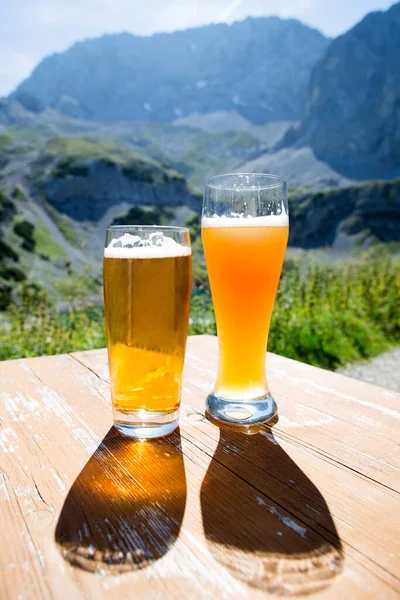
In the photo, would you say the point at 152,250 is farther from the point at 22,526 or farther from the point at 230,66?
the point at 230,66

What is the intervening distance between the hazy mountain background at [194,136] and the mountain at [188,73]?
0.55m

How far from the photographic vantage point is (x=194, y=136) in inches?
6024

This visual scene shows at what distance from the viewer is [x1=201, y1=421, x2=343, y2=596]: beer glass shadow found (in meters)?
0.57

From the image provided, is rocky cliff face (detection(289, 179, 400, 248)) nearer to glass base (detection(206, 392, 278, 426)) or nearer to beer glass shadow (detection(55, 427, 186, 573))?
glass base (detection(206, 392, 278, 426))

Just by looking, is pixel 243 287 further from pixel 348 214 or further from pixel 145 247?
pixel 348 214

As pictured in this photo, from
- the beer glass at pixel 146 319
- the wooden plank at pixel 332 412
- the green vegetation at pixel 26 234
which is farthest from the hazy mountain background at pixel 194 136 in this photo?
the beer glass at pixel 146 319

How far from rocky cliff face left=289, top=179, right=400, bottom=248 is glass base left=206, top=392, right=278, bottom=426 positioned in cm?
7589

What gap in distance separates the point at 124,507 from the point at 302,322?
4.71 metres

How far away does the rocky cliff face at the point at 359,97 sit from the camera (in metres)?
110

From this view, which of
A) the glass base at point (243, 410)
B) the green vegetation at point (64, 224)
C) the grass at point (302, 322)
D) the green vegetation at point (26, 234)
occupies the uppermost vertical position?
the glass base at point (243, 410)

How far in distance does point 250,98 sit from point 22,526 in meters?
187

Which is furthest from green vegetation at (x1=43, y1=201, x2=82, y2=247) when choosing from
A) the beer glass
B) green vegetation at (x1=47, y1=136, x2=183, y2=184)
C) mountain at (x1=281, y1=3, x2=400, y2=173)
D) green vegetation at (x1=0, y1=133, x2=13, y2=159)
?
the beer glass

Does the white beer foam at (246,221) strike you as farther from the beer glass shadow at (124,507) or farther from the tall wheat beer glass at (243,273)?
the beer glass shadow at (124,507)

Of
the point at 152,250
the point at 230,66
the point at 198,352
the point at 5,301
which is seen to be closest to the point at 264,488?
the point at 152,250
